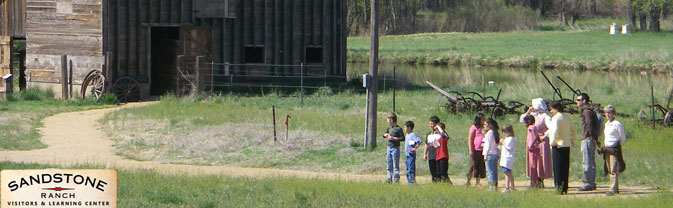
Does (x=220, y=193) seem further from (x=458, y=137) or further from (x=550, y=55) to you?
(x=550, y=55)

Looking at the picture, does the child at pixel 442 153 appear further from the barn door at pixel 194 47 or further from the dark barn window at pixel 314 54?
the dark barn window at pixel 314 54

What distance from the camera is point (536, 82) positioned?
140 ft

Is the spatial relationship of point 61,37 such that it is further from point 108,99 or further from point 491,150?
point 491,150

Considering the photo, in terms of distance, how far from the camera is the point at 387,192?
15656 millimetres

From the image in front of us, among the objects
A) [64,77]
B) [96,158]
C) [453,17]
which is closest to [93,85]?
[64,77]

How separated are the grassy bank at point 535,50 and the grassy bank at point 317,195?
43367 millimetres

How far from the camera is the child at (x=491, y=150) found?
16.6m

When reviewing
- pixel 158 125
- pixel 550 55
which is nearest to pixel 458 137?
pixel 158 125

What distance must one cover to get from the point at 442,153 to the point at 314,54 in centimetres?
2424

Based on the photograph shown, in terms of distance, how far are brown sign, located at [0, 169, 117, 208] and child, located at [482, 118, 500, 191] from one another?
6536 mm

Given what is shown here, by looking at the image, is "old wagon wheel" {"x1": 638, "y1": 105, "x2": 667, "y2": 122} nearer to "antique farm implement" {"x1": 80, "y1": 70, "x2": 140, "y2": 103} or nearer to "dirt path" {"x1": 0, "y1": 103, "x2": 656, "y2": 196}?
"dirt path" {"x1": 0, "y1": 103, "x2": 656, "y2": 196}

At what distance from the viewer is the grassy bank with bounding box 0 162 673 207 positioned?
1456 cm

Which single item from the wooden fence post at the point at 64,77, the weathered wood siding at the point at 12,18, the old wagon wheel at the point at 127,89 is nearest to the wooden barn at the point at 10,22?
the weathered wood siding at the point at 12,18

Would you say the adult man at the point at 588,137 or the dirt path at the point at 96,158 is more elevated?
the adult man at the point at 588,137
